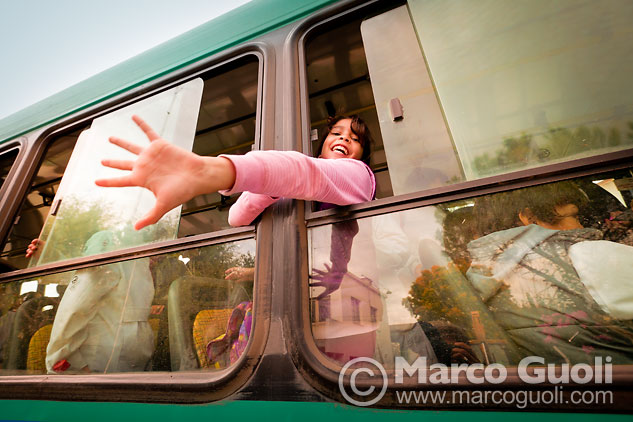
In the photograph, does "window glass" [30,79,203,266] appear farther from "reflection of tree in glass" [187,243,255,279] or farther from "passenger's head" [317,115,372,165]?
"passenger's head" [317,115,372,165]

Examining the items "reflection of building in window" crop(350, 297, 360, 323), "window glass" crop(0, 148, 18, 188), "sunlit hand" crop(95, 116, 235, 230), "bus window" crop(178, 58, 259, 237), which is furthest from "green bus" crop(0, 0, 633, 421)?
"window glass" crop(0, 148, 18, 188)

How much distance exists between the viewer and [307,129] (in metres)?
1.00

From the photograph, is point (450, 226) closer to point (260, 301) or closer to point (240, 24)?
point (260, 301)

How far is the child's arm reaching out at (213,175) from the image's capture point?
654 mm

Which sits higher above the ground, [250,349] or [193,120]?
[193,120]

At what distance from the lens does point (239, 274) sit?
87 cm

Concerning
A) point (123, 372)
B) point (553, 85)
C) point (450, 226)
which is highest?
point (553, 85)

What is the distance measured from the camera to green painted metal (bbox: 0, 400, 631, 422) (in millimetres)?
547

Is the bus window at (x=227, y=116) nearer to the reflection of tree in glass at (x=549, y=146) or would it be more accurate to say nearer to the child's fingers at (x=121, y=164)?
the child's fingers at (x=121, y=164)

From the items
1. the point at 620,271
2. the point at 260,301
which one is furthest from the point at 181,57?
the point at 620,271

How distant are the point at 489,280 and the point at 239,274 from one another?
0.67 metres

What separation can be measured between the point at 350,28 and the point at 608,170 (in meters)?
1.17

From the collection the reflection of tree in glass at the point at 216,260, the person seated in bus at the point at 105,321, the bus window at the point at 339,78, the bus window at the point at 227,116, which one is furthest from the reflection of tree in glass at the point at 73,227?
the bus window at the point at 339,78

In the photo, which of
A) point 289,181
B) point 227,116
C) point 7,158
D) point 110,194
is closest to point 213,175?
point 289,181
